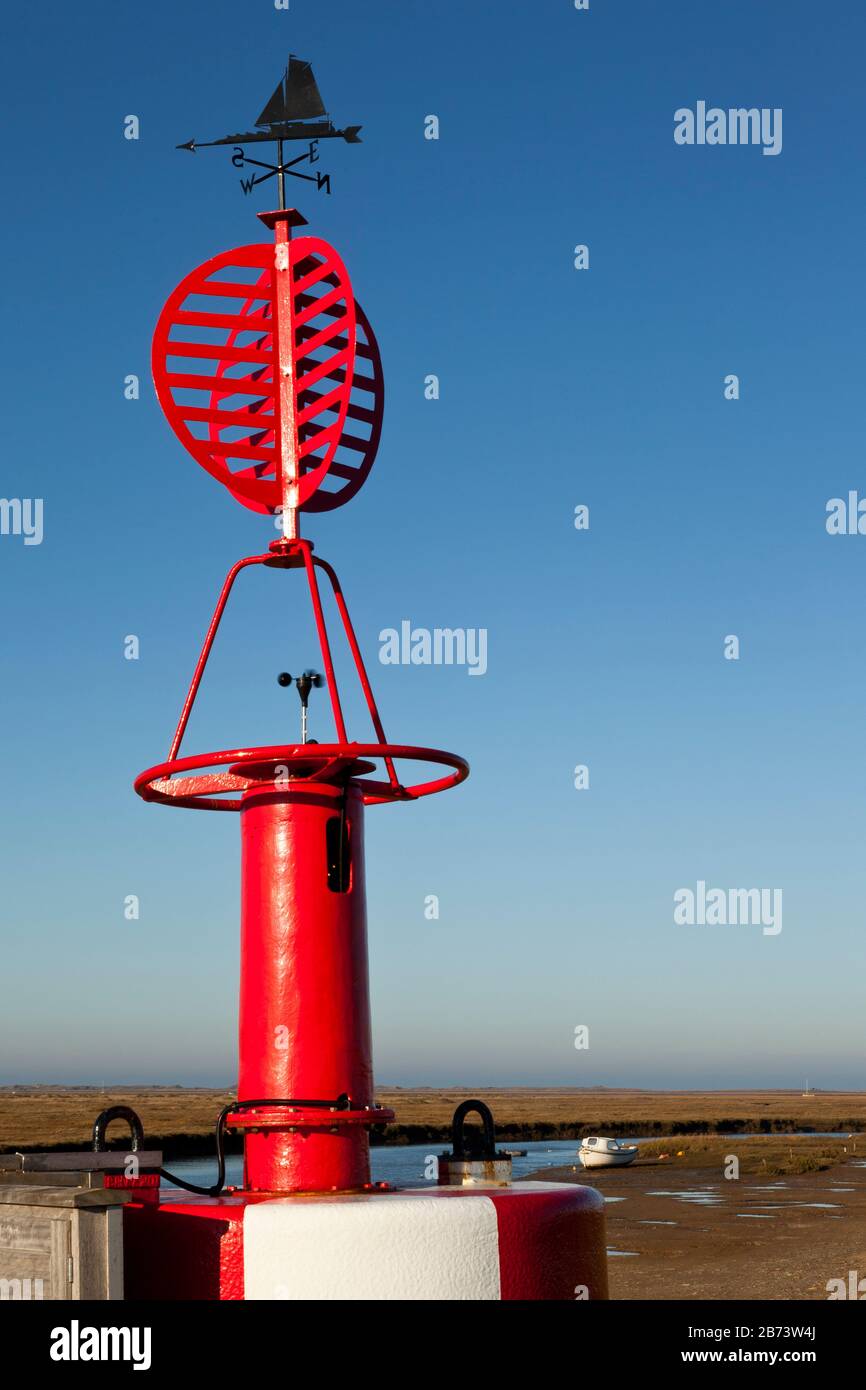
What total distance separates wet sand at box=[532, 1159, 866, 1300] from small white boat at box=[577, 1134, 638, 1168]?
1036 millimetres

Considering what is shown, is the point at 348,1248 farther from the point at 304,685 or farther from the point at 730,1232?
the point at 730,1232

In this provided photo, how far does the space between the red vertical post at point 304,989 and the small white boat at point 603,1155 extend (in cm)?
4771

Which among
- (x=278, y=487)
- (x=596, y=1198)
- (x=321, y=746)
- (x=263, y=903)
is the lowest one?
(x=596, y=1198)

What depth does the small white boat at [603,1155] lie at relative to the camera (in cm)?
5484

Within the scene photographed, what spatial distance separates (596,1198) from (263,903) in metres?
2.59

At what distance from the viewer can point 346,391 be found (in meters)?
10.0

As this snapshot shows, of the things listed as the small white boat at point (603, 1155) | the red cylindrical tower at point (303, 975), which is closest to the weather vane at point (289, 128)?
the red cylindrical tower at point (303, 975)

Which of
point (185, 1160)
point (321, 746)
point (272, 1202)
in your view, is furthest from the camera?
point (185, 1160)

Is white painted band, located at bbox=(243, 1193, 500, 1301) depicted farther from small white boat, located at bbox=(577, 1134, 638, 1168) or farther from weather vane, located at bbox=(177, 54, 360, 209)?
small white boat, located at bbox=(577, 1134, 638, 1168)

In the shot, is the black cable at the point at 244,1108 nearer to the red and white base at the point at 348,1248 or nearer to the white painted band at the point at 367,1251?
the red and white base at the point at 348,1248
